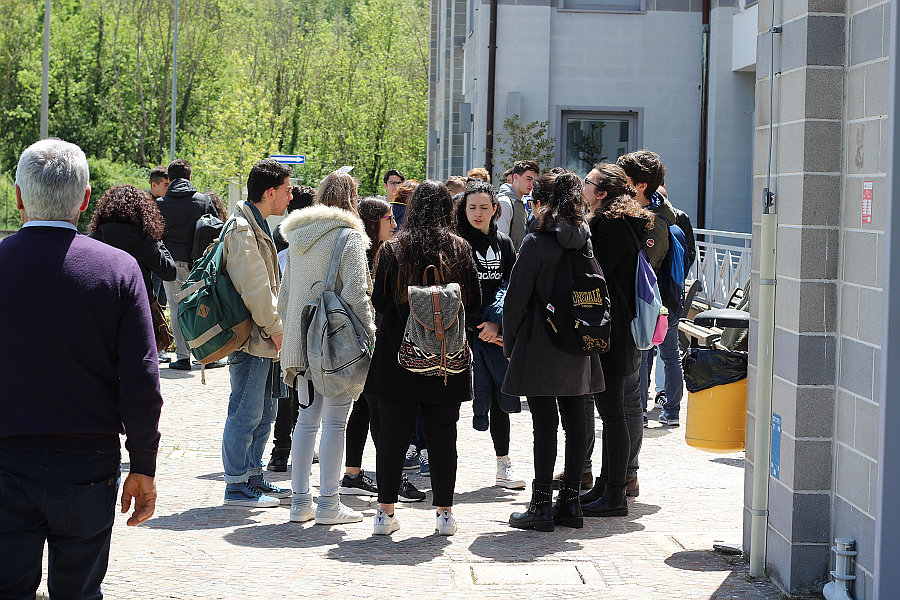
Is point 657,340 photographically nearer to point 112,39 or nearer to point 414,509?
point 414,509

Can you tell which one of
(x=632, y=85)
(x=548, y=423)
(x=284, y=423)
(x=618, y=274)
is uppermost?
(x=632, y=85)

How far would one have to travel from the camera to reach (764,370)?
17.9ft

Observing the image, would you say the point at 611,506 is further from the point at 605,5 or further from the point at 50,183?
the point at 605,5

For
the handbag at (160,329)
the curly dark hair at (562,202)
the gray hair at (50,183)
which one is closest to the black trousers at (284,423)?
the handbag at (160,329)

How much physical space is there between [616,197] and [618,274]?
450mm

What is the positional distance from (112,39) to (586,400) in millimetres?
55319

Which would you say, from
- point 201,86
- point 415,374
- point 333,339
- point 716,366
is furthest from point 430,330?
point 201,86

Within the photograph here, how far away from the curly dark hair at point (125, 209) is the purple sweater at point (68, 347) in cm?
525

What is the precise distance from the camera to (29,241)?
374 cm

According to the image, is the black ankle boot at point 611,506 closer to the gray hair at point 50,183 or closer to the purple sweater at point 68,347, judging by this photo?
the purple sweater at point 68,347

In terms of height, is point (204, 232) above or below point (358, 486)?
above

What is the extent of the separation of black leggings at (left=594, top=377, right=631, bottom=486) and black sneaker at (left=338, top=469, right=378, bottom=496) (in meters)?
1.59

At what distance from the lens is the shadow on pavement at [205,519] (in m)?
6.66

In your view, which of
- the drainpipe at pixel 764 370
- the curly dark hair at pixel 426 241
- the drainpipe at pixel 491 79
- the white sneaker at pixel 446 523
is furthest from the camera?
the drainpipe at pixel 491 79
